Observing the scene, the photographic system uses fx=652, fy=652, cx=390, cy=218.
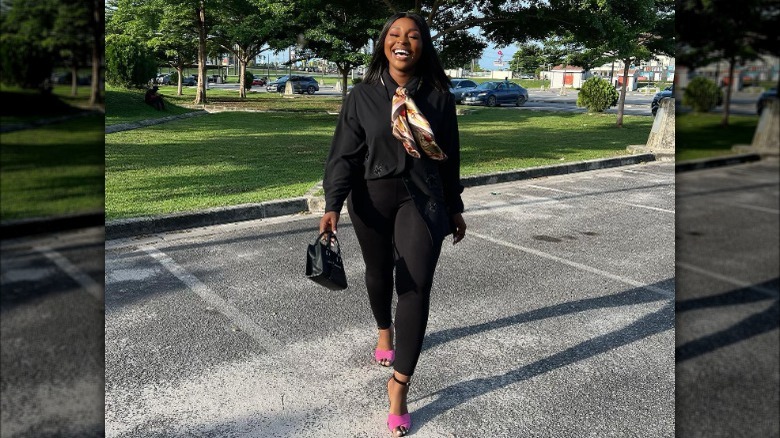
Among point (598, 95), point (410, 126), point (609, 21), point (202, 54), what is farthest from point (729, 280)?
point (202, 54)

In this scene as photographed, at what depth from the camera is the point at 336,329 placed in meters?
3.76

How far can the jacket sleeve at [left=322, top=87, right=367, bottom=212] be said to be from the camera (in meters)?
2.74

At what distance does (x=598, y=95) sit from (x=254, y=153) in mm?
15875

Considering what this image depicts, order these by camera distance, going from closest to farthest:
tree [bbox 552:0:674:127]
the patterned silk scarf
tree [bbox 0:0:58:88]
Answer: tree [bbox 0:0:58:88] → the patterned silk scarf → tree [bbox 552:0:674:127]

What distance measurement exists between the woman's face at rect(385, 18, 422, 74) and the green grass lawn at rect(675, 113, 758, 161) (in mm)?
2021

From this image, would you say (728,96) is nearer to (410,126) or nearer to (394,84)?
(410,126)

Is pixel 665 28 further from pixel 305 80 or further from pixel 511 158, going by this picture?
pixel 305 80

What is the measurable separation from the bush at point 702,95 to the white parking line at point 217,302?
306cm

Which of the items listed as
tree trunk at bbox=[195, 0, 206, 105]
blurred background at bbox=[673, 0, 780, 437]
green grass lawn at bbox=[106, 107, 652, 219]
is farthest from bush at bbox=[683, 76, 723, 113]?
tree trunk at bbox=[195, 0, 206, 105]

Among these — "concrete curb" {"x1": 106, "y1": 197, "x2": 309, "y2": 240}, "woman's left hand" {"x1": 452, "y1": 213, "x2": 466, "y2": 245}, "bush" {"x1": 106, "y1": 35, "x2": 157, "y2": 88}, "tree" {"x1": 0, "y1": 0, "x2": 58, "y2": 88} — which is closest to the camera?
"tree" {"x1": 0, "y1": 0, "x2": 58, "y2": 88}

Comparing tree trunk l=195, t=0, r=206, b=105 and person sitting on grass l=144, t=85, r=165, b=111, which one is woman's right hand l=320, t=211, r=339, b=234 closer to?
person sitting on grass l=144, t=85, r=165, b=111

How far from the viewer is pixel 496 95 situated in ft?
99.9

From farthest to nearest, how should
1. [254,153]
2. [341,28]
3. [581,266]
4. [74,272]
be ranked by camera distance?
[341,28], [254,153], [581,266], [74,272]

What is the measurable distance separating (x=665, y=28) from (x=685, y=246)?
58.3ft
